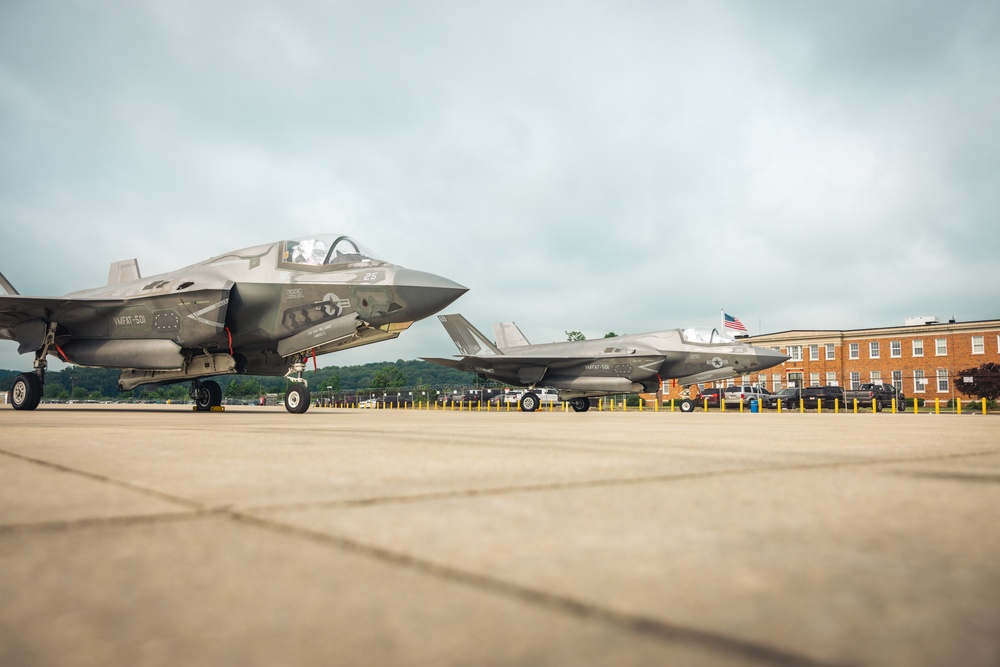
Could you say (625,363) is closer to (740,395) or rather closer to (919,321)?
(740,395)

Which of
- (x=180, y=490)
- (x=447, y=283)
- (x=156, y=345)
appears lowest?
(x=180, y=490)

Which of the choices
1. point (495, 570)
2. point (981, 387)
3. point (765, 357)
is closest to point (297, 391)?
point (495, 570)

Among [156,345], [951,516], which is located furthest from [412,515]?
[156,345]

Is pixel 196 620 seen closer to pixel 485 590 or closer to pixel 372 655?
pixel 372 655

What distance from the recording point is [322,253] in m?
10.3

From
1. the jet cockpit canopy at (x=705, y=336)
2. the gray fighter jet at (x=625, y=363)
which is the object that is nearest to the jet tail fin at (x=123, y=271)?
the gray fighter jet at (x=625, y=363)

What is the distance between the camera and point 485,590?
0.88 metres

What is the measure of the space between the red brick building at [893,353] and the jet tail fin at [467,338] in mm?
28580

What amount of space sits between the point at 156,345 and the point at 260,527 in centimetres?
1069

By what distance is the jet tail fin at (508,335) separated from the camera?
28328 mm

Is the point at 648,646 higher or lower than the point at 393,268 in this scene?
lower

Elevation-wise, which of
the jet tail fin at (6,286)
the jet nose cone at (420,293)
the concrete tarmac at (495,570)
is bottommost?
the concrete tarmac at (495,570)

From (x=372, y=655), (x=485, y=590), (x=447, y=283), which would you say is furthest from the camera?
(x=447, y=283)

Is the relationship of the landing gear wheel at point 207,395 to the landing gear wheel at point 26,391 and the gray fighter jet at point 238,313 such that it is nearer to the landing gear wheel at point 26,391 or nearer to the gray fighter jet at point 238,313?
the gray fighter jet at point 238,313
